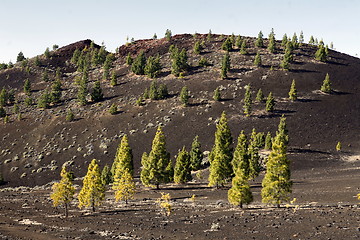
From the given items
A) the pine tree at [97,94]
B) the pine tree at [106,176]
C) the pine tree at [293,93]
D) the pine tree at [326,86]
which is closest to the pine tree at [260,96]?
the pine tree at [293,93]

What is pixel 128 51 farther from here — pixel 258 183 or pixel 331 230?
pixel 331 230

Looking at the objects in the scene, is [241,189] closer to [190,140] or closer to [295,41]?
[190,140]

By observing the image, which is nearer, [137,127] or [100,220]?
[100,220]

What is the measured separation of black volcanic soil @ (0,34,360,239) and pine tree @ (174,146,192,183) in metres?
2.61

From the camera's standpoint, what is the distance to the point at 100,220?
41344 mm

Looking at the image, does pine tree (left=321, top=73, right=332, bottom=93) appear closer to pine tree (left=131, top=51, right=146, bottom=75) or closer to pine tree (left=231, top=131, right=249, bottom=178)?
pine tree (left=231, top=131, right=249, bottom=178)

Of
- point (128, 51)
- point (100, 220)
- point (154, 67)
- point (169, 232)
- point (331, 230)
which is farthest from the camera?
point (128, 51)

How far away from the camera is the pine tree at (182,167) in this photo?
218 feet

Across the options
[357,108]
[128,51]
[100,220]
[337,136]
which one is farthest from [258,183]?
[128,51]

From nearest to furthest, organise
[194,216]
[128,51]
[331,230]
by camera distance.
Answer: [331,230], [194,216], [128,51]

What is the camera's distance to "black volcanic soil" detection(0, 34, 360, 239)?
33844 millimetres

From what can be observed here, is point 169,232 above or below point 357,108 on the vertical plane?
below

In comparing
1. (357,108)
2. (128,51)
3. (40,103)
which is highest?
(128,51)

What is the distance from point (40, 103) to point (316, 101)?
111 metres
